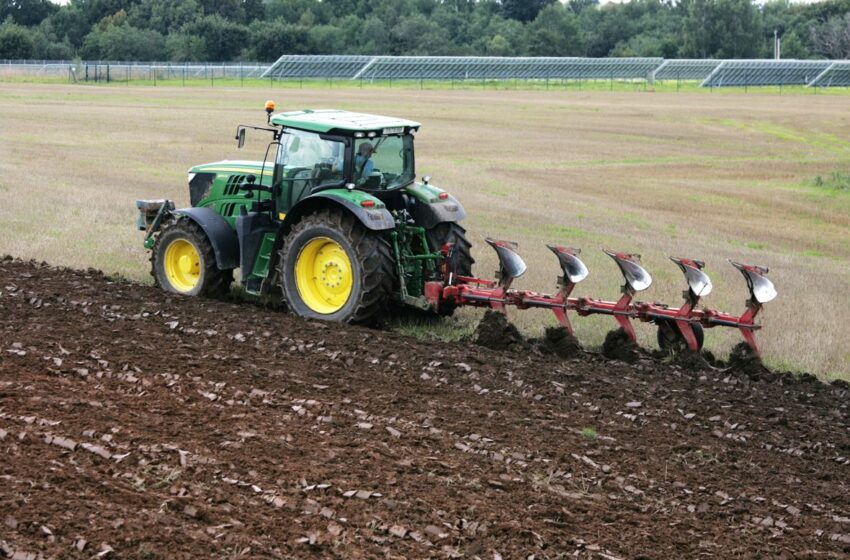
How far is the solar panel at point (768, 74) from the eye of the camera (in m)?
79.4

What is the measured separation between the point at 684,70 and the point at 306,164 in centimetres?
7924

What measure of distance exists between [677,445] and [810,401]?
1.99 metres

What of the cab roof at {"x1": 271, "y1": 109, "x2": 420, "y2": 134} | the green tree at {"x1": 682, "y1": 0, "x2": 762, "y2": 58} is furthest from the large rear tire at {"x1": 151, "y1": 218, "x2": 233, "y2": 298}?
the green tree at {"x1": 682, "y1": 0, "x2": 762, "y2": 58}

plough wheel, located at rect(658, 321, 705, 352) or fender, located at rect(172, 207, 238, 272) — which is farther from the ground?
fender, located at rect(172, 207, 238, 272)

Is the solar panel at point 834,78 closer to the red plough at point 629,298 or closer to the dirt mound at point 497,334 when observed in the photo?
the red plough at point 629,298

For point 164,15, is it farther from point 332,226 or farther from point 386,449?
point 386,449

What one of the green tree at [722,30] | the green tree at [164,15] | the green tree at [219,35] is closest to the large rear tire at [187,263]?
the green tree at [219,35]

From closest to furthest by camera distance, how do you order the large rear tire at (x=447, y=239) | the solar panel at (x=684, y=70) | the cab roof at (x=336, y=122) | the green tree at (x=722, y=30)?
the cab roof at (x=336, y=122) → the large rear tire at (x=447, y=239) → the solar panel at (x=684, y=70) → the green tree at (x=722, y=30)

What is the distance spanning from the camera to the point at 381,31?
107812mm

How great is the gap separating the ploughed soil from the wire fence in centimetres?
6563

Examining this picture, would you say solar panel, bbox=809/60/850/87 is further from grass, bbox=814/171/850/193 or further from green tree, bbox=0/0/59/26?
green tree, bbox=0/0/59/26

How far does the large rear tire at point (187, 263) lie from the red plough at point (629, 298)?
2.59 metres

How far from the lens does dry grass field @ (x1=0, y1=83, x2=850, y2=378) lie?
51.1 ft

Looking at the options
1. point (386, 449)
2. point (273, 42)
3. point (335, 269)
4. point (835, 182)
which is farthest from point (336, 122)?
point (273, 42)
